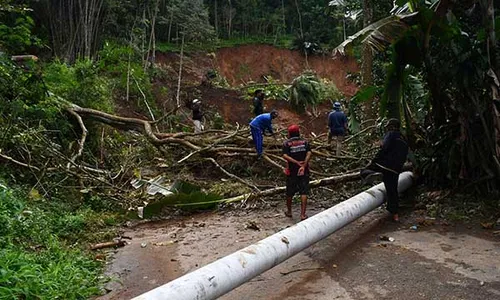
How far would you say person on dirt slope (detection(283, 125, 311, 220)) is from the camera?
6793mm

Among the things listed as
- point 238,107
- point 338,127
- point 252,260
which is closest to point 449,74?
point 338,127

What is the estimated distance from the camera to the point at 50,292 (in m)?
3.98

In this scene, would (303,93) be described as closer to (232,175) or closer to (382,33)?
(232,175)

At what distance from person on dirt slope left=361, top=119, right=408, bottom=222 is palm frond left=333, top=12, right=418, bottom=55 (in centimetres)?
111

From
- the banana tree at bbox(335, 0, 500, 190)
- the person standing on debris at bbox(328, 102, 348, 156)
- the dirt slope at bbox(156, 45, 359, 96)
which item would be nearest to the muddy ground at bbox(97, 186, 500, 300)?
the banana tree at bbox(335, 0, 500, 190)

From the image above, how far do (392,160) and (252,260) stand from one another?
3.37 meters

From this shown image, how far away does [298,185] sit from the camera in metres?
7.02

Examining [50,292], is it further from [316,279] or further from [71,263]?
[316,279]

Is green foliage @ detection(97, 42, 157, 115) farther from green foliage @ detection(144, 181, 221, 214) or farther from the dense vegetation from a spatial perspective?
green foliage @ detection(144, 181, 221, 214)

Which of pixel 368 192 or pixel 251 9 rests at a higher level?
pixel 251 9

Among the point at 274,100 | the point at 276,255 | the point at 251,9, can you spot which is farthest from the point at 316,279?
the point at 251,9

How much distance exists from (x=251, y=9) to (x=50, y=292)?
3681cm

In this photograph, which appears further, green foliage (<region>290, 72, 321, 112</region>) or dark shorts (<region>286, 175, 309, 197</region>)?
green foliage (<region>290, 72, 321, 112</region>)

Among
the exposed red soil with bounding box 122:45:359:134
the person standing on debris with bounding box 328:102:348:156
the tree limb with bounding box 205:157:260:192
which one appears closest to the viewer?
the tree limb with bounding box 205:157:260:192
